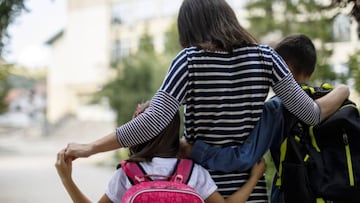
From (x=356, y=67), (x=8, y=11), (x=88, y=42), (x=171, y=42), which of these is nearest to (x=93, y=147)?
(x=8, y=11)

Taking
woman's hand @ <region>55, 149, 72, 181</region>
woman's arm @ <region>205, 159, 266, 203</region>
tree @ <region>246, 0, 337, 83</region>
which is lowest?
tree @ <region>246, 0, 337, 83</region>

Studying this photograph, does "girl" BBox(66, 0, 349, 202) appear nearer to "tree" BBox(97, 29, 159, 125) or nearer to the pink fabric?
the pink fabric

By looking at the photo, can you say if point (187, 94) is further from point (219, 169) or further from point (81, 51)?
point (81, 51)

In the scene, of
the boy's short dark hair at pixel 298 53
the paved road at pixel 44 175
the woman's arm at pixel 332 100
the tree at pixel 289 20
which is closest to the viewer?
the woman's arm at pixel 332 100

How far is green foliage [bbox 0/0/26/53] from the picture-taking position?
3352 mm

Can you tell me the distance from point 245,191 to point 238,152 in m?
0.12

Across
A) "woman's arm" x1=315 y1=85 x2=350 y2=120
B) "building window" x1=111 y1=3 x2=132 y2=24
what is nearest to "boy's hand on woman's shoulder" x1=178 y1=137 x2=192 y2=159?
"woman's arm" x1=315 y1=85 x2=350 y2=120

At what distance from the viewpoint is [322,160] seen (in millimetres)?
1539

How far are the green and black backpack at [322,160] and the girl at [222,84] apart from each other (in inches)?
2.7

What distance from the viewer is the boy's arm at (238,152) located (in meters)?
1.46

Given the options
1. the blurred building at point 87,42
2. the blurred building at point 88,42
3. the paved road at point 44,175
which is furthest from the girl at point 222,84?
the blurred building at point 87,42

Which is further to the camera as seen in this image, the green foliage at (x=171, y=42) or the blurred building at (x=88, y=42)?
the blurred building at (x=88, y=42)

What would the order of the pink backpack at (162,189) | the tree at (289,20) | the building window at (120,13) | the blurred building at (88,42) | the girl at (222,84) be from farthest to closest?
the building window at (120,13) → the blurred building at (88,42) → the tree at (289,20) → the girl at (222,84) → the pink backpack at (162,189)

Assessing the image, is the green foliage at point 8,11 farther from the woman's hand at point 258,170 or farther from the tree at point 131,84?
the tree at point 131,84
